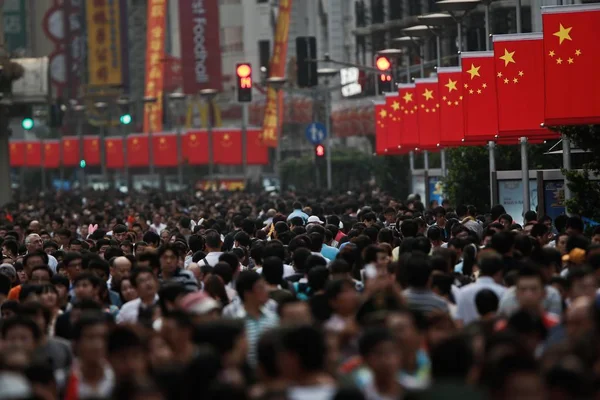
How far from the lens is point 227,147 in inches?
2904

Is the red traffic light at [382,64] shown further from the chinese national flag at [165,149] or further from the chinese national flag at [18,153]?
the chinese national flag at [18,153]

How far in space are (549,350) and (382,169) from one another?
46.9 metres

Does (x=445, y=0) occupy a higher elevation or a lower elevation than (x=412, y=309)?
higher

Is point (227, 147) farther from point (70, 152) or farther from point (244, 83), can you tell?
point (244, 83)

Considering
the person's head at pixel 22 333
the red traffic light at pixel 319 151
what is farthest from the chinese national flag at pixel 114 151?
the person's head at pixel 22 333

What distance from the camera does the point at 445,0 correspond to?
33.1 metres

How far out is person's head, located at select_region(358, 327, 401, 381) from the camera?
9008mm

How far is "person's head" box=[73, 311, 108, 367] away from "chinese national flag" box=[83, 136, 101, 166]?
259 feet

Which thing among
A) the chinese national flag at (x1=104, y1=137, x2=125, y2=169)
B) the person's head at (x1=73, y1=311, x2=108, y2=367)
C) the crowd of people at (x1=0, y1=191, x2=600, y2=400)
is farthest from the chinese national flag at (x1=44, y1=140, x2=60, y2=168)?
the person's head at (x1=73, y1=311, x2=108, y2=367)

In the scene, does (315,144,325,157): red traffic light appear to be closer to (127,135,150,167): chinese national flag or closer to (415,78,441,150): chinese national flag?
(415,78,441,150): chinese national flag

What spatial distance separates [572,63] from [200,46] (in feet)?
185

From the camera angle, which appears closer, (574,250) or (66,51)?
(574,250)

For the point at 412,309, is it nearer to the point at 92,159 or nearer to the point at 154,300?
the point at 154,300

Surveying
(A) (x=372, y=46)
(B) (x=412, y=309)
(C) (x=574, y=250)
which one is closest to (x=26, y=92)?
(A) (x=372, y=46)
